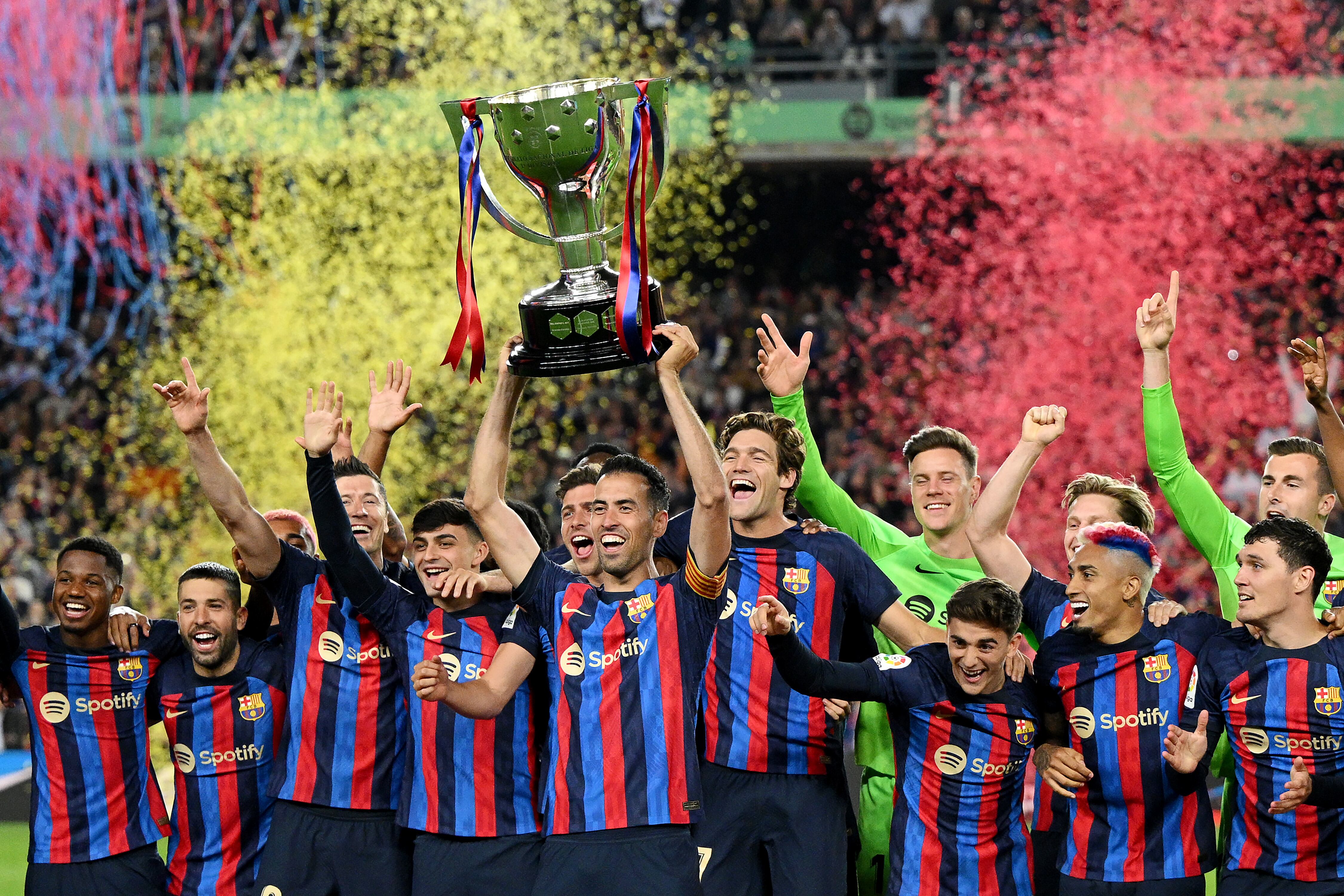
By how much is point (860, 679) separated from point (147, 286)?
14294 millimetres

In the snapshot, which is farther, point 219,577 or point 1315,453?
point 1315,453

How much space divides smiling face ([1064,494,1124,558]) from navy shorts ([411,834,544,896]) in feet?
6.11

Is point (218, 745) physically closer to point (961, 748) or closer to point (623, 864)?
point (623, 864)

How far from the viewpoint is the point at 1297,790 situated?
3.87 metres

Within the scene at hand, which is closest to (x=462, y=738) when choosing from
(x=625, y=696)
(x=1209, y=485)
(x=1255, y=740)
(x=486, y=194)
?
(x=625, y=696)

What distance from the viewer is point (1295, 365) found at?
14344 mm

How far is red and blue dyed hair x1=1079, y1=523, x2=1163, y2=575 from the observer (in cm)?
425

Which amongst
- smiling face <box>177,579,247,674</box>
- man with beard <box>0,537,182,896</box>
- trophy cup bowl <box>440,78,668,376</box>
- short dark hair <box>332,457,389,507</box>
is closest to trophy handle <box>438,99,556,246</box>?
trophy cup bowl <box>440,78,668,376</box>

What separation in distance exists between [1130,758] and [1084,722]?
158mm

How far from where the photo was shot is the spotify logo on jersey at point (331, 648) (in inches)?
176

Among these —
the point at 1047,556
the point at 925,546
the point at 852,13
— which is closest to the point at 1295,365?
the point at 1047,556

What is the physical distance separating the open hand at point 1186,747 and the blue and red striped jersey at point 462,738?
1.74 meters

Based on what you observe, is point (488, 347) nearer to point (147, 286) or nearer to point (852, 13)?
point (147, 286)

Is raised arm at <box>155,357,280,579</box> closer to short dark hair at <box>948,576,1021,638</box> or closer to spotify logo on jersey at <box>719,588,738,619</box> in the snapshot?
spotify logo on jersey at <box>719,588,738,619</box>
